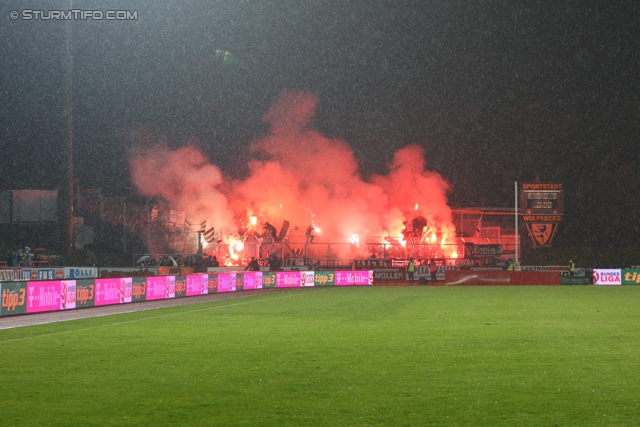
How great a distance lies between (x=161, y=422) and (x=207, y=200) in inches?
2599

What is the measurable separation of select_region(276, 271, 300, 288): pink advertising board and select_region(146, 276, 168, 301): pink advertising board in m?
14.9

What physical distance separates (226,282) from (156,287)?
889cm

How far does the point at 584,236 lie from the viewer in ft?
287

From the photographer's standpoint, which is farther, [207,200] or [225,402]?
[207,200]

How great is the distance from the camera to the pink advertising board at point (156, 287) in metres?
34.5

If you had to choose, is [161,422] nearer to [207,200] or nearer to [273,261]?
[273,261]

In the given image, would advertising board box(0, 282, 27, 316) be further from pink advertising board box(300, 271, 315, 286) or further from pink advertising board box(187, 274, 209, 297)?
pink advertising board box(300, 271, 315, 286)

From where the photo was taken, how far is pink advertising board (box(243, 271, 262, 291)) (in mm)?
46844

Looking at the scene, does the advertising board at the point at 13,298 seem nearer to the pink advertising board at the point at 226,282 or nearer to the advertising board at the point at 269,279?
the pink advertising board at the point at 226,282

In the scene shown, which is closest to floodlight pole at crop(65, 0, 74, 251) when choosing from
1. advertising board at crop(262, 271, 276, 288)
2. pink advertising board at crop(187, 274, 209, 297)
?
pink advertising board at crop(187, 274, 209, 297)

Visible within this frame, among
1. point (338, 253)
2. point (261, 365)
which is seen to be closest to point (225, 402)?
point (261, 365)

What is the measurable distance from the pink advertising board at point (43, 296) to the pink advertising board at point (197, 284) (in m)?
11.6

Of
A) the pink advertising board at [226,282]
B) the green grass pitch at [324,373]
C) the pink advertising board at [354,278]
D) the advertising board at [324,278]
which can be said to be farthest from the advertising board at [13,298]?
the pink advertising board at [354,278]

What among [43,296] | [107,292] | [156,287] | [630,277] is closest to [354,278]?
[630,277]
